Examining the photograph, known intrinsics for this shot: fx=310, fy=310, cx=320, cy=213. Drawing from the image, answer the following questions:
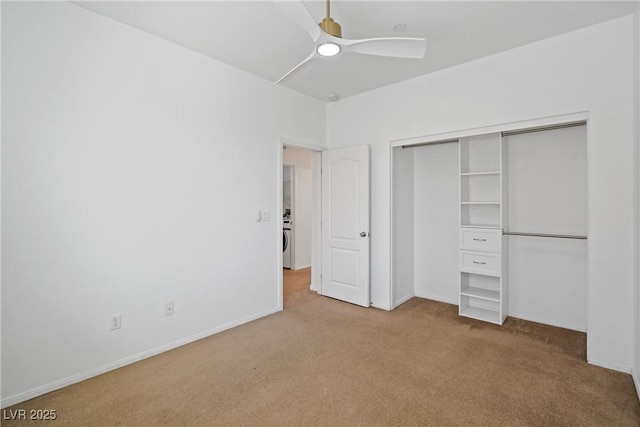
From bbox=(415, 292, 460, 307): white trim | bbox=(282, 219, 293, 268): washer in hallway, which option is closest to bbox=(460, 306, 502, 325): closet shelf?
bbox=(415, 292, 460, 307): white trim

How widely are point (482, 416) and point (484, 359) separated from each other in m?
0.78

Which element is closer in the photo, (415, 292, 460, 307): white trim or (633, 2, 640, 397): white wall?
(633, 2, 640, 397): white wall

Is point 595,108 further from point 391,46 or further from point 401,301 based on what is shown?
point 401,301

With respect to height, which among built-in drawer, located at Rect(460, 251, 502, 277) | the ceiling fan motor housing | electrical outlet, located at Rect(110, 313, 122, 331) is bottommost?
electrical outlet, located at Rect(110, 313, 122, 331)

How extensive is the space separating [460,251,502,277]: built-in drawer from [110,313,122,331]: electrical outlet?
3.38 meters

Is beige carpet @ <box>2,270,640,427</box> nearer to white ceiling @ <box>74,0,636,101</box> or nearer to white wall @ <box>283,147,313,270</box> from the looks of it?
white ceiling @ <box>74,0,636,101</box>

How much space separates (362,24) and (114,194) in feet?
7.83

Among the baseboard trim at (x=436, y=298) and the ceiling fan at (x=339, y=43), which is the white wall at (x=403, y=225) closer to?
the baseboard trim at (x=436, y=298)

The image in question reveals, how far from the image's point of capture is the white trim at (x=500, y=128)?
2.62 m

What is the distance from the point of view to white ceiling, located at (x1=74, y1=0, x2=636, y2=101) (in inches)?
89.4

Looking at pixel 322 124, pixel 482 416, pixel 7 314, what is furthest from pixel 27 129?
pixel 482 416

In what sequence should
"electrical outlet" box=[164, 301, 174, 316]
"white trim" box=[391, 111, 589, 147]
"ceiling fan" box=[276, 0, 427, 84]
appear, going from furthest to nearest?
1. "electrical outlet" box=[164, 301, 174, 316]
2. "white trim" box=[391, 111, 589, 147]
3. "ceiling fan" box=[276, 0, 427, 84]

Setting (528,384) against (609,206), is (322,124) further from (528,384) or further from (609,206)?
(528,384)

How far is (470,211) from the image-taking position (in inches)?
146
